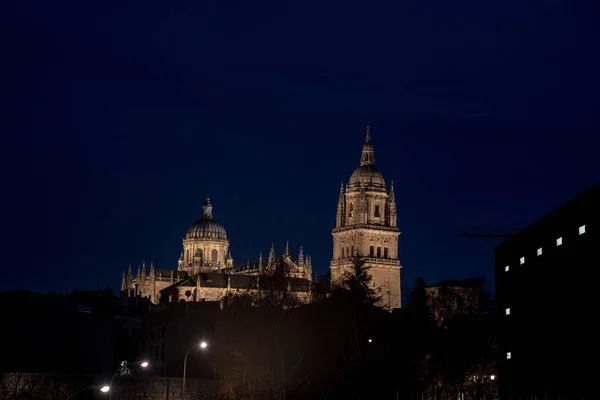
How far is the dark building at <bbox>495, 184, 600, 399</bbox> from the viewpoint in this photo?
8675 centimetres

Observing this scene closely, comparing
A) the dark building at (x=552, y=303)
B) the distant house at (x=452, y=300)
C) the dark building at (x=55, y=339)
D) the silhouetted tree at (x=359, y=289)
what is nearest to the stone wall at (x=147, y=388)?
Result: the dark building at (x=552, y=303)

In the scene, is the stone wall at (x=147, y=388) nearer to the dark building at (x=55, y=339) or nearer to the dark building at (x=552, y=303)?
the dark building at (x=552, y=303)

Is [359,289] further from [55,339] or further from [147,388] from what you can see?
[147,388]

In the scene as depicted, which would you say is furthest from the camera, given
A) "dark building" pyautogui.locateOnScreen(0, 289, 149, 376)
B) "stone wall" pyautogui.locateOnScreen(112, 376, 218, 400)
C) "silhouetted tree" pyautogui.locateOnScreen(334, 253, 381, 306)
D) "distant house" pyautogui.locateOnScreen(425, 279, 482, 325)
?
"distant house" pyautogui.locateOnScreen(425, 279, 482, 325)

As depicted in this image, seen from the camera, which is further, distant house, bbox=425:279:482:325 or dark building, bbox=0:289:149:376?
distant house, bbox=425:279:482:325

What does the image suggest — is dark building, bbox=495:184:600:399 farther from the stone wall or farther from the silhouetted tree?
the stone wall

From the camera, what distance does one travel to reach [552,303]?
9362 centimetres

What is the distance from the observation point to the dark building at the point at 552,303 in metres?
86.8

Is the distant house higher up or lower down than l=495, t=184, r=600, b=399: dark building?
higher up

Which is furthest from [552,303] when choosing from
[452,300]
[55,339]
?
[55,339]

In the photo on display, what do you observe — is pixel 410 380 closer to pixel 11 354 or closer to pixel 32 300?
pixel 11 354

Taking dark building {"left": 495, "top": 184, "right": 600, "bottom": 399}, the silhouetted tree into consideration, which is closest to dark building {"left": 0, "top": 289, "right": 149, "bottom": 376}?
the silhouetted tree

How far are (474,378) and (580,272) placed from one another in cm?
3302

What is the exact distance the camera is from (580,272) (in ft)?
290
